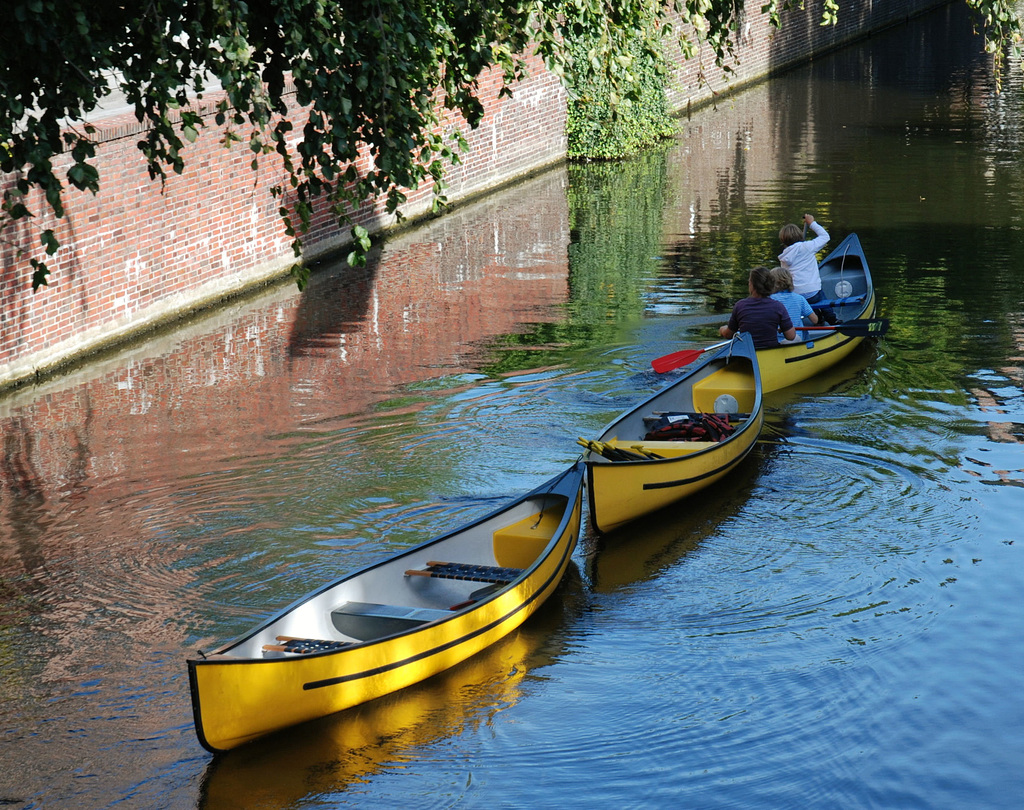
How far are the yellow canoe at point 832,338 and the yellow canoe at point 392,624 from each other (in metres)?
4.13

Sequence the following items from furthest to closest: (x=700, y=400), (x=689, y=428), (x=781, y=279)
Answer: (x=781, y=279) < (x=700, y=400) < (x=689, y=428)

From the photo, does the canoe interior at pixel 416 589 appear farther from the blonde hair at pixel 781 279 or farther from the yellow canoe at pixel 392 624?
the blonde hair at pixel 781 279

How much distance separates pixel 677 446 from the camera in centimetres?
995

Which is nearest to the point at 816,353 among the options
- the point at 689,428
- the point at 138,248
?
the point at 689,428

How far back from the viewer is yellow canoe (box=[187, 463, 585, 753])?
20.9 ft

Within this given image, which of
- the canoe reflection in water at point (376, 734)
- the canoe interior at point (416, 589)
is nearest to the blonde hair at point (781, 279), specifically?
the canoe interior at point (416, 589)

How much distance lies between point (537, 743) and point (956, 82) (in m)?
32.3

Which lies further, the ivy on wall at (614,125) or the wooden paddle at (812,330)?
the ivy on wall at (614,125)

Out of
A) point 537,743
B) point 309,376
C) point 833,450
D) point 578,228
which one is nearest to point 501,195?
point 578,228

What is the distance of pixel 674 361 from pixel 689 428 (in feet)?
7.23

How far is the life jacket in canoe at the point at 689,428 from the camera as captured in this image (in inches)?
406

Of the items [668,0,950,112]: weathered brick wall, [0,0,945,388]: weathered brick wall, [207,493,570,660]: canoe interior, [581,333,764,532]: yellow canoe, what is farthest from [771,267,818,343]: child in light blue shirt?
[668,0,950,112]: weathered brick wall

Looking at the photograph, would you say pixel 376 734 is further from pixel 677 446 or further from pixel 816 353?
pixel 816 353

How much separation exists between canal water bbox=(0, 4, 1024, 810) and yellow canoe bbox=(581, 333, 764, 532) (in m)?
0.25
